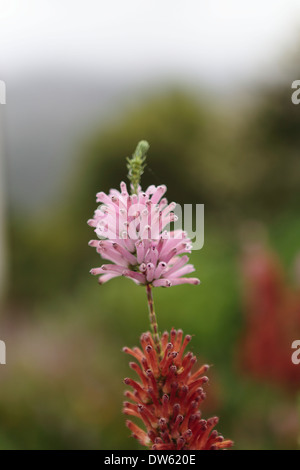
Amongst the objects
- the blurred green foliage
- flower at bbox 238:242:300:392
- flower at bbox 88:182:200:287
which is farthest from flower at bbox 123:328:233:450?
flower at bbox 238:242:300:392

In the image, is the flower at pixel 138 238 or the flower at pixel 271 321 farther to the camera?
the flower at pixel 271 321

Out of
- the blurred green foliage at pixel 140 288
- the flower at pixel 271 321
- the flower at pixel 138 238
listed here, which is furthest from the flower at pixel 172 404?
the flower at pixel 271 321

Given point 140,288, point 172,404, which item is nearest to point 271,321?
point 140,288

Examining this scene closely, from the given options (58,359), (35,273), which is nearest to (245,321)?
(58,359)

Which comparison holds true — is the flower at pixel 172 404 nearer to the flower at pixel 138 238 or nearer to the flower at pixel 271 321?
the flower at pixel 138 238

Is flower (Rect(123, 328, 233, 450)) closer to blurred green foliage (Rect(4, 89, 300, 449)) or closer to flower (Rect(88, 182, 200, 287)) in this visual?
flower (Rect(88, 182, 200, 287))

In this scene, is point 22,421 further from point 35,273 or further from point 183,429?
point 35,273
